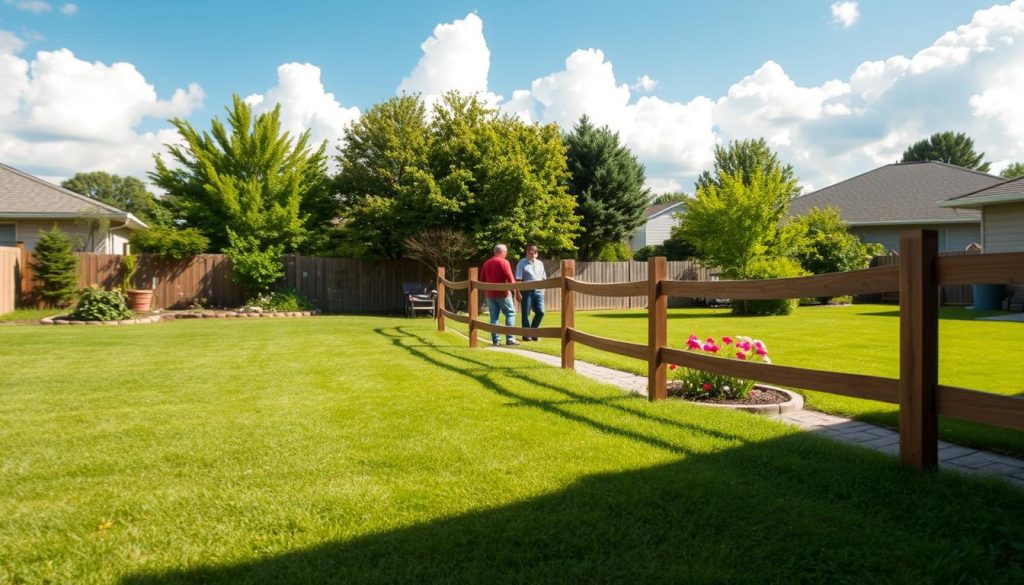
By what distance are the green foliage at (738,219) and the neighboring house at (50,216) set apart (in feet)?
59.7

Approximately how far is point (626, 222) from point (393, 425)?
25.8 metres

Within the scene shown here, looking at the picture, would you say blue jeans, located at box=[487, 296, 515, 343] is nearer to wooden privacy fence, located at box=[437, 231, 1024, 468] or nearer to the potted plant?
wooden privacy fence, located at box=[437, 231, 1024, 468]

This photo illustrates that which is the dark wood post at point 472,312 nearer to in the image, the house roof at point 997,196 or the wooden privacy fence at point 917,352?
the wooden privacy fence at point 917,352

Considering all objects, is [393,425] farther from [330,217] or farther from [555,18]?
[330,217]

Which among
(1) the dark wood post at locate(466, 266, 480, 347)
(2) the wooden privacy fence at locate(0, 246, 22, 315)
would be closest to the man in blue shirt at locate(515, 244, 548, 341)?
(1) the dark wood post at locate(466, 266, 480, 347)

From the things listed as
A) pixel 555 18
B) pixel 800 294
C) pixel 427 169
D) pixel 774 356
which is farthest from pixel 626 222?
pixel 800 294

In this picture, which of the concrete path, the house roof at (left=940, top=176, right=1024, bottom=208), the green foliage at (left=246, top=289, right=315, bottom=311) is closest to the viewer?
the concrete path

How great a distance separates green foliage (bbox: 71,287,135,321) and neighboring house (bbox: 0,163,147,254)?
5.58 metres

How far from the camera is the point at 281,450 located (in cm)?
359

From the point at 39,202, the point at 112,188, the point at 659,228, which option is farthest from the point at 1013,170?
the point at 112,188

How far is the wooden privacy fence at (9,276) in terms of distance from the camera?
14906mm

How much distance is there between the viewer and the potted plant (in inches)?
625

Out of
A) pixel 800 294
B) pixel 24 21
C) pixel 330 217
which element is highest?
pixel 24 21

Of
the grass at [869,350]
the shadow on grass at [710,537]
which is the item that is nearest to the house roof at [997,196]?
the grass at [869,350]
